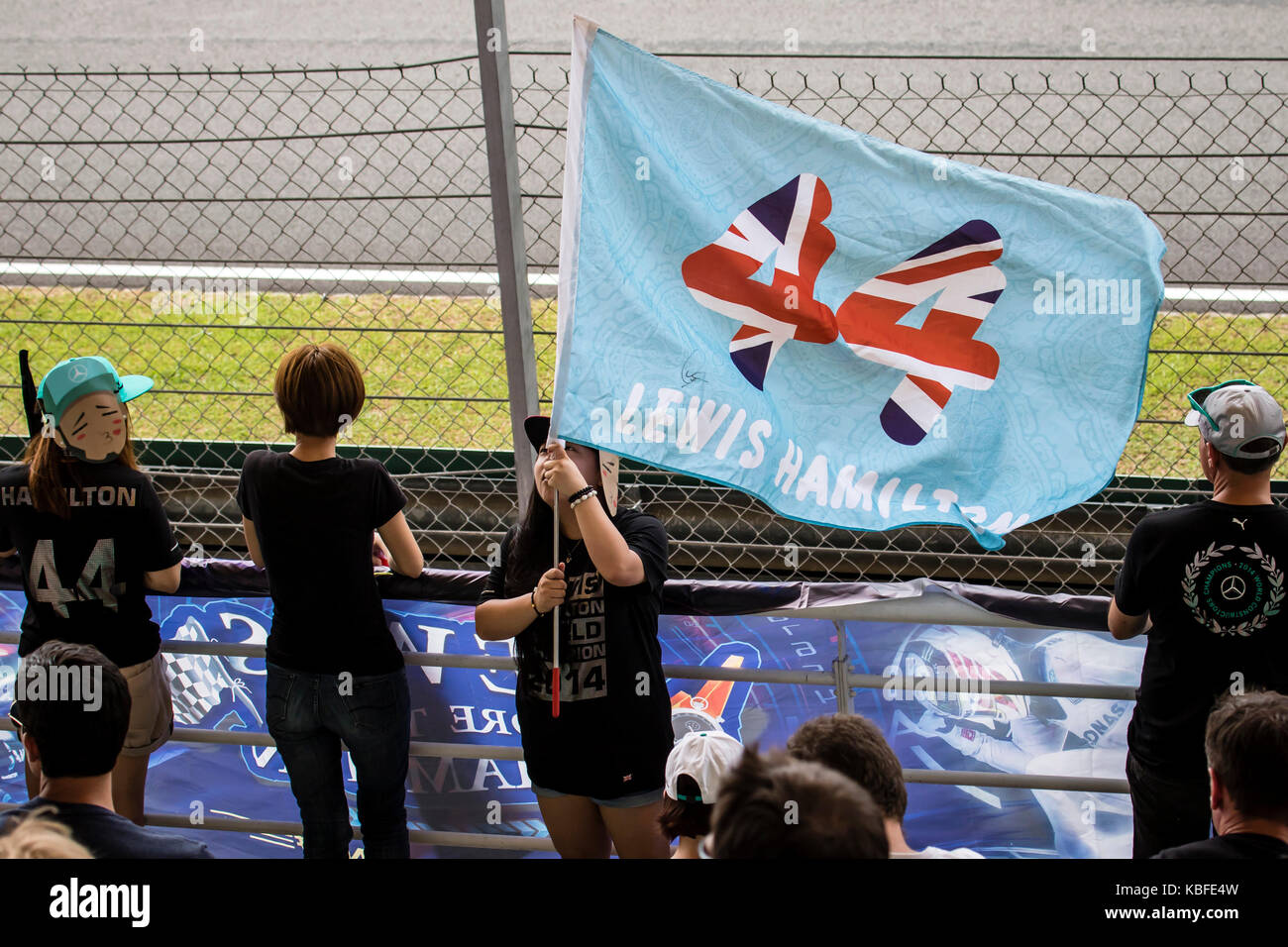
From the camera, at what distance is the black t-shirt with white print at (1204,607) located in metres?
3.03

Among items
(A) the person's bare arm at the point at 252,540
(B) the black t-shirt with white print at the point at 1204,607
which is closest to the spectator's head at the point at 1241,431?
(B) the black t-shirt with white print at the point at 1204,607

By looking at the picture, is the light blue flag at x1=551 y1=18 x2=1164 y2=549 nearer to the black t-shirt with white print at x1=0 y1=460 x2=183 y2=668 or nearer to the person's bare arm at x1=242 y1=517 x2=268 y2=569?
the person's bare arm at x1=242 y1=517 x2=268 y2=569

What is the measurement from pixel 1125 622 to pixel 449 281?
14.2ft

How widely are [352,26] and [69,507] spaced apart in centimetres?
804

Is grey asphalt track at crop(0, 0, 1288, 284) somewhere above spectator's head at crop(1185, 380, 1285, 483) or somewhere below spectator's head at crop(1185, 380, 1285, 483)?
above

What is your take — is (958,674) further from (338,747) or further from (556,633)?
(338,747)

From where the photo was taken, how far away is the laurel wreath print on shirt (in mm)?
3014

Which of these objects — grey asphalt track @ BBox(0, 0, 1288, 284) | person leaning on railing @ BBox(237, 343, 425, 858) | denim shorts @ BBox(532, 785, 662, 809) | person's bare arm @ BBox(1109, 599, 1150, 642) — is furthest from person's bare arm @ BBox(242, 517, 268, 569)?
grey asphalt track @ BBox(0, 0, 1288, 284)

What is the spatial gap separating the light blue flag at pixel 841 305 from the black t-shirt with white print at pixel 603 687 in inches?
17.3

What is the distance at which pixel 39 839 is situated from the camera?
87.1 inches

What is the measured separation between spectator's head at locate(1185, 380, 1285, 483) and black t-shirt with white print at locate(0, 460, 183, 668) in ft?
9.72
